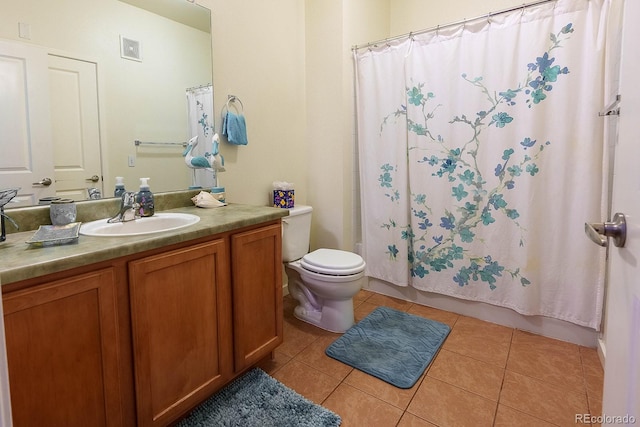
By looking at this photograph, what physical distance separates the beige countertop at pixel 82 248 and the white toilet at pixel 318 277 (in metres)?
0.70

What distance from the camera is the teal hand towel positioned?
2035mm

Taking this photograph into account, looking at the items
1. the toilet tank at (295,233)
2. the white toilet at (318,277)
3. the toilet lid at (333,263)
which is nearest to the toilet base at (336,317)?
the white toilet at (318,277)

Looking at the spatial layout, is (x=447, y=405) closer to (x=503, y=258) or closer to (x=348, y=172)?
(x=503, y=258)

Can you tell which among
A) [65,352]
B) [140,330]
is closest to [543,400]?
[140,330]

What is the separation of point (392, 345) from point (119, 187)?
1659mm

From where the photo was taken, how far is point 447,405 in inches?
58.6

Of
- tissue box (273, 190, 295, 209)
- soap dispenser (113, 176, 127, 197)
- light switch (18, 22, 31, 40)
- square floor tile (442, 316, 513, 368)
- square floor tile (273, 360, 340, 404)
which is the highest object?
→ light switch (18, 22, 31, 40)

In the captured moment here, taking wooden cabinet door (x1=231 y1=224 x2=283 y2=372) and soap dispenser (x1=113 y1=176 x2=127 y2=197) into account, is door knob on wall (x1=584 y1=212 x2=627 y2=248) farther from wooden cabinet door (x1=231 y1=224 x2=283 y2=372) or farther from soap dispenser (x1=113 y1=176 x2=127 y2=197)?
soap dispenser (x1=113 y1=176 x2=127 y2=197)

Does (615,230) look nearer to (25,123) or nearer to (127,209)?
(127,209)

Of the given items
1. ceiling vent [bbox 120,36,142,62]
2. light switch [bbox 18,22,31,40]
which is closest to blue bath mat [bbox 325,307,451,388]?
ceiling vent [bbox 120,36,142,62]

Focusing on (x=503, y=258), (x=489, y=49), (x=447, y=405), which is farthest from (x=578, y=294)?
(x=489, y=49)

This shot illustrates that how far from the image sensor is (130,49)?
1.60 meters

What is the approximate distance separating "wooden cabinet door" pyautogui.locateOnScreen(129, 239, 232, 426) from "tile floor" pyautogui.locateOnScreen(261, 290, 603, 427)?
1.49 feet

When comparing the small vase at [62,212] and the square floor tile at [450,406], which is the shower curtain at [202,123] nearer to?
the small vase at [62,212]
